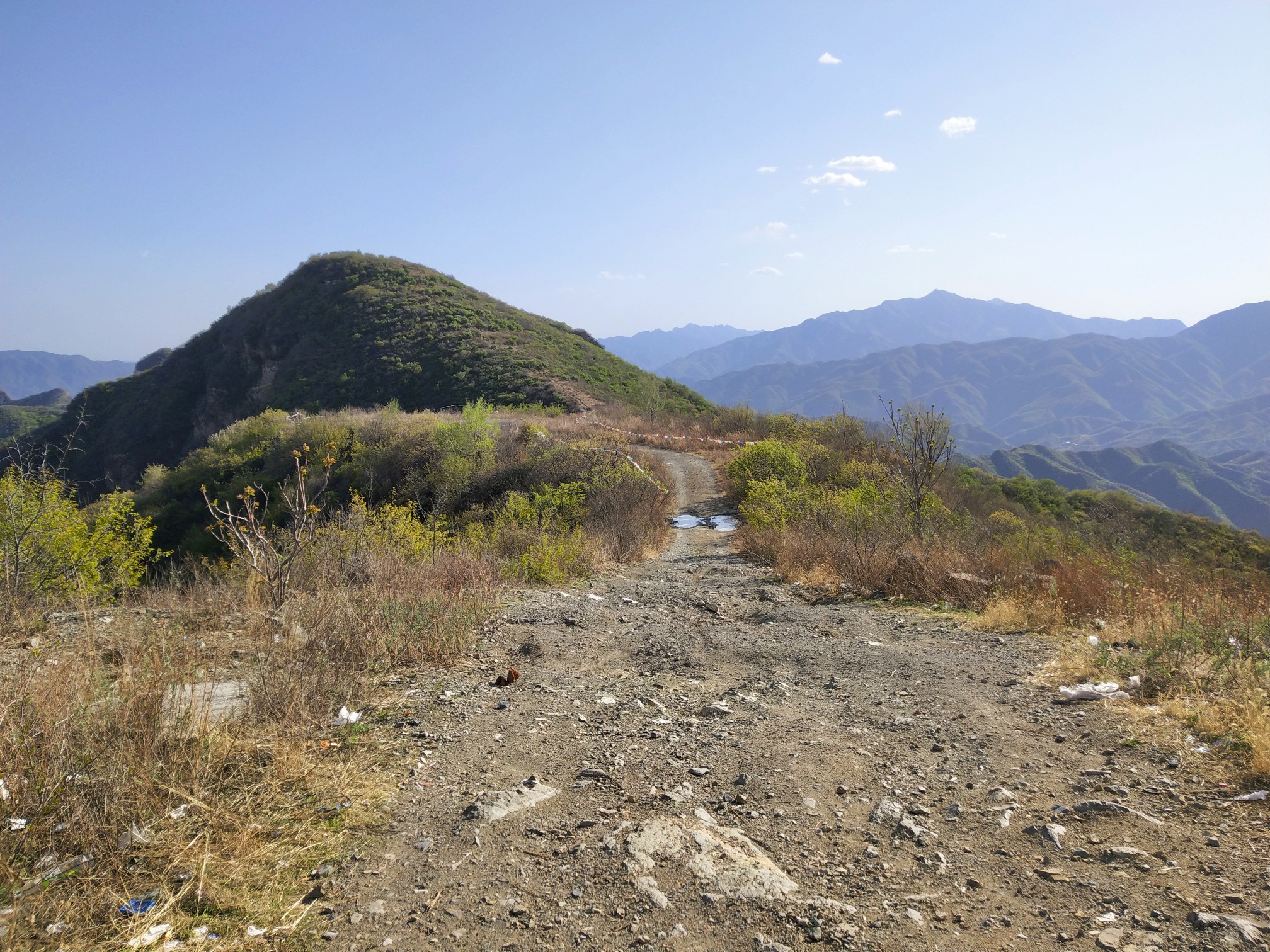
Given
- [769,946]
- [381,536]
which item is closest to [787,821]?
[769,946]

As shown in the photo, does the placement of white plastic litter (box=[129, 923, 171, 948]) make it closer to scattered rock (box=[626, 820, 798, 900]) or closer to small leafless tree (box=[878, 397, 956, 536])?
scattered rock (box=[626, 820, 798, 900])

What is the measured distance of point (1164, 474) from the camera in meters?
123

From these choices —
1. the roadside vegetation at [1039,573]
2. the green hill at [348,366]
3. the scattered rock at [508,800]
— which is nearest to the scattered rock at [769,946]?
the scattered rock at [508,800]

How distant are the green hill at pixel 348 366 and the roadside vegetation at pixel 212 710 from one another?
87.7ft

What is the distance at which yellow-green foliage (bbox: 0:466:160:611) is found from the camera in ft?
19.1

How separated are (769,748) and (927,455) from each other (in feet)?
26.1

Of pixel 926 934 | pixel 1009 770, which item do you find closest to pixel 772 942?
pixel 926 934

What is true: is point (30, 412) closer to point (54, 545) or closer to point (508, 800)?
point (54, 545)

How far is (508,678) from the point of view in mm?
4402

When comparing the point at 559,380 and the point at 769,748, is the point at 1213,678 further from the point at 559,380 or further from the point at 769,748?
the point at 559,380

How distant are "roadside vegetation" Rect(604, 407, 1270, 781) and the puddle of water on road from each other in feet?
2.37

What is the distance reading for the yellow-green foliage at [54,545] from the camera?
229 inches

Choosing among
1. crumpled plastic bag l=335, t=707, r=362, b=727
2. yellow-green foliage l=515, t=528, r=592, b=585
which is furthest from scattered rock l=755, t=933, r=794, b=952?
A: yellow-green foliage l=515, t=528, r=592, b=585

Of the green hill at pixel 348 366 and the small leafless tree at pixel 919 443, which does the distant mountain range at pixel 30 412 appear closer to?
the green hill at pixel 348 366
